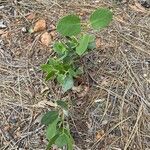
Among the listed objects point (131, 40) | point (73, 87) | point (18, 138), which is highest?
point (131, 40)

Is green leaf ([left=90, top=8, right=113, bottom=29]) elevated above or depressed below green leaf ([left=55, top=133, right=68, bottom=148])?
above

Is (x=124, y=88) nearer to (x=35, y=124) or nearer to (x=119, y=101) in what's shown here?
(x=119, y=101)

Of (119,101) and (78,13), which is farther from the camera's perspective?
(78,13)

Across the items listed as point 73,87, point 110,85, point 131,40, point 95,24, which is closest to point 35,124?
point 73,87

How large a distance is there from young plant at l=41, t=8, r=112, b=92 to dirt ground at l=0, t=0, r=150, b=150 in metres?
0.06

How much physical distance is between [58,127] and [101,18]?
0.48 meters

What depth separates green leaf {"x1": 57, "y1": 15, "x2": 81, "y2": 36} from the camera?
5.63 ft

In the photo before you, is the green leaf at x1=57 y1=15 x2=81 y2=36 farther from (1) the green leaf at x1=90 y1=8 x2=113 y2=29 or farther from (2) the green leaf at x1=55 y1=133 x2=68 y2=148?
(2) the green leaf at x1=55 y1=133 x2=68 y2=148

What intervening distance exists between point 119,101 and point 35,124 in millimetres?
369

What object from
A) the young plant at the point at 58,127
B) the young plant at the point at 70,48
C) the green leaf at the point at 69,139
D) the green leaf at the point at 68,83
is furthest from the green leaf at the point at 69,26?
the green leaf at the point at 69,139

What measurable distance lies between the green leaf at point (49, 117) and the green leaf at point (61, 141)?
0.28ft

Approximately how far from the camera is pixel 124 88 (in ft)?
5.95

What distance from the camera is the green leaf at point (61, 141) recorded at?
5.28ft

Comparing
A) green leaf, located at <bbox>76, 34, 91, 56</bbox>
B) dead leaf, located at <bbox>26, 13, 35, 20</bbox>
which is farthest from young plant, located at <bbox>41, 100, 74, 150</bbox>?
dead leaf, located at <bbox>26, 13, 35, 20</bbox>
